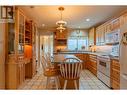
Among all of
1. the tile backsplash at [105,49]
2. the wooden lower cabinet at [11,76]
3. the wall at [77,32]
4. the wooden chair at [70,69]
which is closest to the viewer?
the wooden chair at [70,69]

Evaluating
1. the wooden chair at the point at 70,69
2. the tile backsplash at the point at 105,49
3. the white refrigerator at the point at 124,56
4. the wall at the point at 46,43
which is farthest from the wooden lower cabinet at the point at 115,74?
the wall at the point at 46,43

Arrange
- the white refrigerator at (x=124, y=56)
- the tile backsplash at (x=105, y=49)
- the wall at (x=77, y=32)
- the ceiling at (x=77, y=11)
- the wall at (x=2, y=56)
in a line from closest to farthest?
the white refrigerator at (x=124, y=56)
the wall at (x=2, y=56)
the ceiling at (x=77, y=11)
the tile backsplash at (x=105, y=49)
the wall at (x=77, y=32)

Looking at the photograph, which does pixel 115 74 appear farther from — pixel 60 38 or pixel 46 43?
pixel 46 43

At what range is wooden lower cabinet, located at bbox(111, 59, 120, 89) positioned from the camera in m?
4.52

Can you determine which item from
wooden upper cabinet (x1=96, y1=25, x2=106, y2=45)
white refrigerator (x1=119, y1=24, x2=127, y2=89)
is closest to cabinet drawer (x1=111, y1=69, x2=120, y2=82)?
white refrigerator (x1=119, y1=24, x2=127, y2=89)

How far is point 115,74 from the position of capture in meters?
4.76

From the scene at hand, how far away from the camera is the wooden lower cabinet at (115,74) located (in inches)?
178

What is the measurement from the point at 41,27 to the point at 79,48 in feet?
8.87

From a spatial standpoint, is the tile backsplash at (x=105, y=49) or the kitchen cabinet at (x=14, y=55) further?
the tile backsplash at (x=105, y=49)

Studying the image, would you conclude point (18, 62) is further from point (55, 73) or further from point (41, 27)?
point (41, 27)

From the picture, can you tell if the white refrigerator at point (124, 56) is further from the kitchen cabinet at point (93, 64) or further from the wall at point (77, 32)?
the wall at point (77, 32)

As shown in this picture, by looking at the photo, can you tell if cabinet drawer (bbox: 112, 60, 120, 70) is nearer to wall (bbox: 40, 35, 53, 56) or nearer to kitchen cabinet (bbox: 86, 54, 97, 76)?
kitchen cabinet (bbox: 86, 54, 97, 76)

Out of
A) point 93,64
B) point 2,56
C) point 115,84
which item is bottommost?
point 115,84

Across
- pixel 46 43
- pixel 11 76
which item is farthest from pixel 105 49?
pixel 46 43
